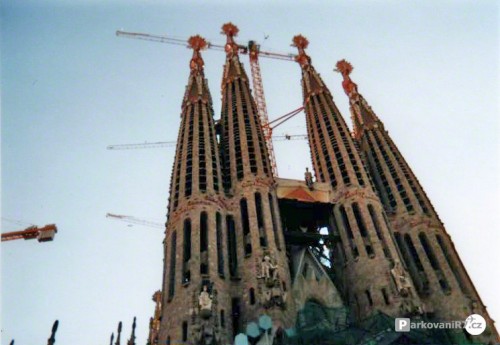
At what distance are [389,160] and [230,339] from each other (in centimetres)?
3298

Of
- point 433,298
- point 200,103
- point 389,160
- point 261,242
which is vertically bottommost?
point 433,298

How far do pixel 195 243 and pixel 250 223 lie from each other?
656cm

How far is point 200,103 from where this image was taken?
6769cm

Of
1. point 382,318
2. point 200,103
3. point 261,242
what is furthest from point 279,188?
point 382,318

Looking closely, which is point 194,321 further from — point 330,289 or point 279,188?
point 279,188

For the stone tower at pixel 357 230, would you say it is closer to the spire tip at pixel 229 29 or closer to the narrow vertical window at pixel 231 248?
the narrow vertical window at pixel 231 248

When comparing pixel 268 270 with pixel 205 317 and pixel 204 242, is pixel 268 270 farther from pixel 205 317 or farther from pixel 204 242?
pixel 205 317

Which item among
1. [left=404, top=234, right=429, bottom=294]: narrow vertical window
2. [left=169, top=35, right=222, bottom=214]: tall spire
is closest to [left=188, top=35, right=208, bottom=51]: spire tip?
[left=169, top=35, right=222, bottom=214]: tall spire

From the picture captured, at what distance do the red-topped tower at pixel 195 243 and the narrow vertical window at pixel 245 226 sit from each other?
1.93m

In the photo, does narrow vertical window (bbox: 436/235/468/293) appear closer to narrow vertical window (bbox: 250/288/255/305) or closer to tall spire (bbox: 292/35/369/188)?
tall spire (bbox: 292/35/369/188)

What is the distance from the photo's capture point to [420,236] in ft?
180

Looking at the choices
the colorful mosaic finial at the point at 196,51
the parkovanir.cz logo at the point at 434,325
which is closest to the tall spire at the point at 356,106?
the colorful mosaic finial at the point at 196,51

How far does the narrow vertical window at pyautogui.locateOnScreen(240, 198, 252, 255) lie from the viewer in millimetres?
49181

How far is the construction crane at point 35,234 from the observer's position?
72.0 meters
